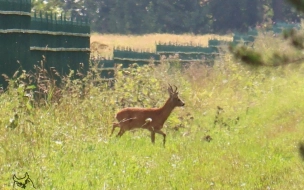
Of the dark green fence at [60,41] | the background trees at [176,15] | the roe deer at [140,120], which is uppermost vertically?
the dark green fence at [60,41]

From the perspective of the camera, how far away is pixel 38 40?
1525cm

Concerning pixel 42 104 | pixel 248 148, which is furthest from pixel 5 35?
pixel 248 148

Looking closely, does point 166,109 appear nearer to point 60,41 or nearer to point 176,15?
point 60,41

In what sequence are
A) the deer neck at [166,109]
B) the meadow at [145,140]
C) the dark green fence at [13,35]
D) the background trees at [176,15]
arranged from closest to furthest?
the meadow at [145,140]
the dark green fence at [13,35]
the deer neck at [166,109]
the background trees at [176,15]

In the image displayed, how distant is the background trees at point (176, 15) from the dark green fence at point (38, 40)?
1818 inches

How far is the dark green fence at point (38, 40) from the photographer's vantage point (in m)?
13.9

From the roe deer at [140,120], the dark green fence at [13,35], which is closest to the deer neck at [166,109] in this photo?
the roe deer at [140,120]

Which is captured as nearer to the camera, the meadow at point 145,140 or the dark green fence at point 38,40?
the meadow at point 145,140

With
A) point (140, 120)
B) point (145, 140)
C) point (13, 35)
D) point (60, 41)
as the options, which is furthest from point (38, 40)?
point (145, 140)

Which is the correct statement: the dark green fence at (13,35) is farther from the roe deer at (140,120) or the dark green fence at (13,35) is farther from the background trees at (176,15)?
the background trees at (176,15)

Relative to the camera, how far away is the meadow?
9.93 meters

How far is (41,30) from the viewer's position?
1538 centimetres

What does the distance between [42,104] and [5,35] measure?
4.11ft

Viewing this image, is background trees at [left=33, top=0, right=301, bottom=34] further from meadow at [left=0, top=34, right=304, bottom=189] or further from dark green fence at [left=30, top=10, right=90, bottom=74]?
dark green fence at [left=30, top=10, right=90, bottom=74]
